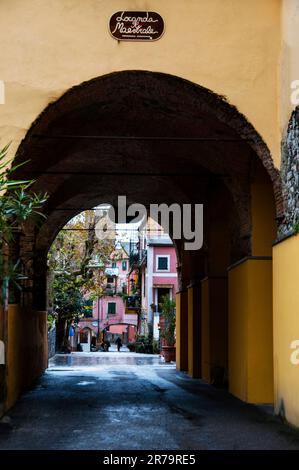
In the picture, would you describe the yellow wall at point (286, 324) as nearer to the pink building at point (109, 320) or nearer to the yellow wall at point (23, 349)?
the yellow wall at point (23, 349)

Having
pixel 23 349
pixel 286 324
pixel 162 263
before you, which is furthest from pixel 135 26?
pixel 162 263

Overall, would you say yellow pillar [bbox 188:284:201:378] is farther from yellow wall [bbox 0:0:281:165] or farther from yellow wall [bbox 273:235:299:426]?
yellow wall [bbox 0:0:281:165]

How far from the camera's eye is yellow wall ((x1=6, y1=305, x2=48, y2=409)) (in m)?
12.0

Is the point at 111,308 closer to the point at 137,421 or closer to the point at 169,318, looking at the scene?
the point at 169,318

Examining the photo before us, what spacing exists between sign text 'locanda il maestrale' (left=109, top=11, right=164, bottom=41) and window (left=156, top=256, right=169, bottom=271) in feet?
130

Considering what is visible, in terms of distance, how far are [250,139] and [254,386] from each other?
4.24 metres

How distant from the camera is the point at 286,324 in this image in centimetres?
1020

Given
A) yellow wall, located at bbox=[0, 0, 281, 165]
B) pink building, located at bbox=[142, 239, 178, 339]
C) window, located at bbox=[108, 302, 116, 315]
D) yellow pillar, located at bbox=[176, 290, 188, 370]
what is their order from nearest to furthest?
1. yellow wall, located at bbox=[0, 0, 281, 165]
2. yellow pillar, located at bbox=[176, 290, 188, 370]
3. pink building, located at bbox=[142, 239, 178, 339]
4. window, located at bbox=[108, 302, 116, 315]

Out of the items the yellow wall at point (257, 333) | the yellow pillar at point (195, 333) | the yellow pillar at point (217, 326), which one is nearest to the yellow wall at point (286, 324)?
the yellow wall at point (257, 333)

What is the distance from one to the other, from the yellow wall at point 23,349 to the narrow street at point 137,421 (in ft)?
1.11

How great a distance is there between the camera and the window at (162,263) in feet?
165

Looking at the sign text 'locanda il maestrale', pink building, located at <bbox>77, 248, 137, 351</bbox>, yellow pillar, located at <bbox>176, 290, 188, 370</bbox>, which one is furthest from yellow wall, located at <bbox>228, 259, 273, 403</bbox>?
pink building, located at <bbox>77, 248, 137, 351</bbox>
